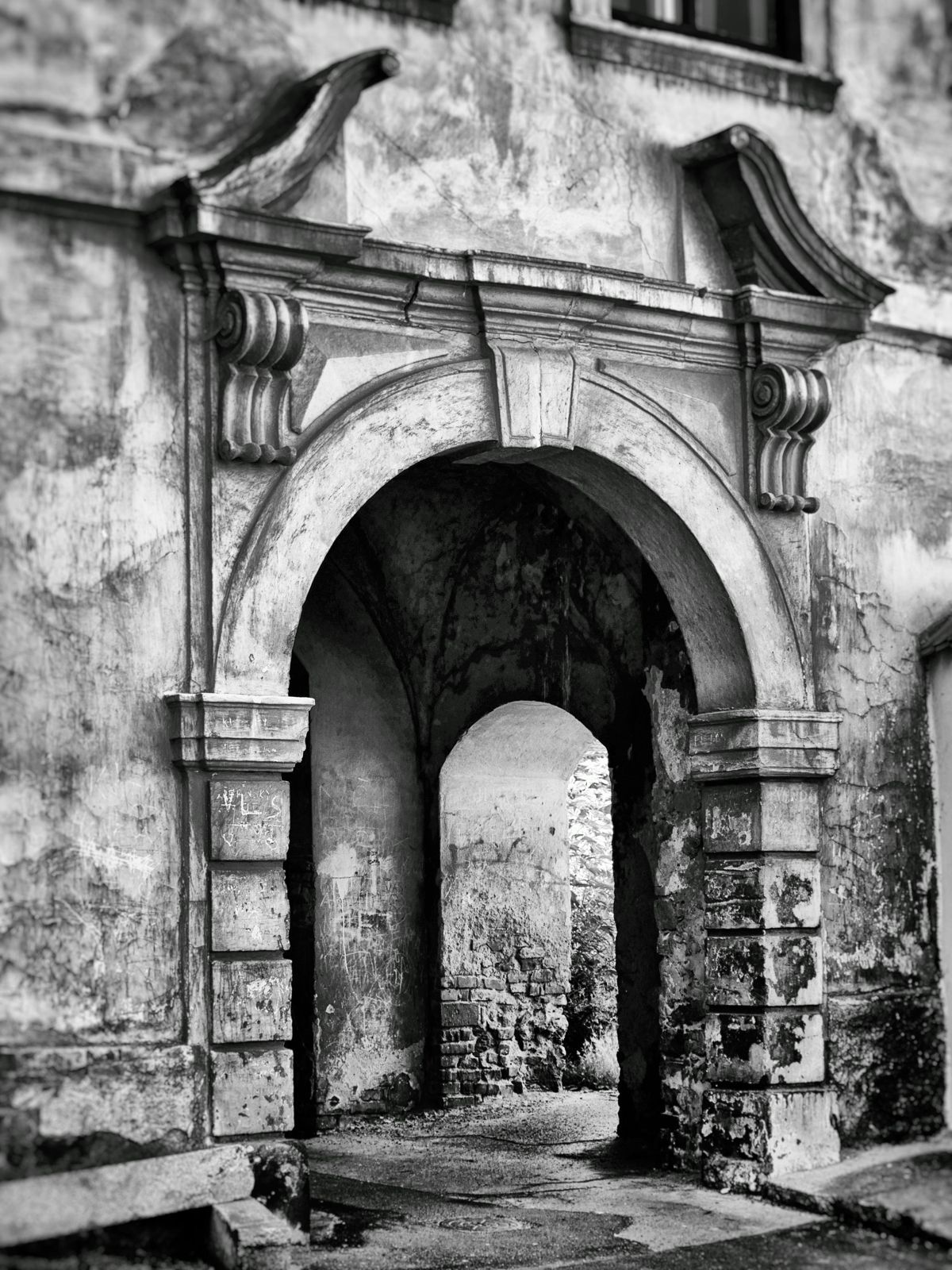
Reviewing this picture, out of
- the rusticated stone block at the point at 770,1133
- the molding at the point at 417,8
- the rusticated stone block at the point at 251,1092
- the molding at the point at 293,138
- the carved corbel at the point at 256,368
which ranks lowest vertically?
the rusticated stone block at the point at 770,1133

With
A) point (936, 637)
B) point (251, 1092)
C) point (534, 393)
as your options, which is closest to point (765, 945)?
point (936, 637)

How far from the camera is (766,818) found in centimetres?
731

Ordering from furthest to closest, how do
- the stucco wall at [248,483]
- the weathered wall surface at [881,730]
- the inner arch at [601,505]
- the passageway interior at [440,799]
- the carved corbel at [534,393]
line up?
the passageway interior at [440,799] < the weathered wall surface at [881,730] < the carved corbel at [534,393] < the inner arch at [601,505] < the stucco wall at [248,483]

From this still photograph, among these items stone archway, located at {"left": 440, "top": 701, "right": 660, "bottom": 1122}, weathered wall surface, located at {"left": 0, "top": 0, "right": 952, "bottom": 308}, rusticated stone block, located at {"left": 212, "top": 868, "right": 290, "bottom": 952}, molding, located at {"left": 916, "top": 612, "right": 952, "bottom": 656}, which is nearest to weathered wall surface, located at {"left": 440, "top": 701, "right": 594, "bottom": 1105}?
stone archway, located at {"left": 440, "top": 701, "right": 660, "bottom": 1122}

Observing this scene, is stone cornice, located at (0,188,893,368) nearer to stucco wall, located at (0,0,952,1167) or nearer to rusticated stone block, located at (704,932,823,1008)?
stucco wall, located at (0,0,952,1167)

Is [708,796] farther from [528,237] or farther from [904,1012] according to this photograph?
[528,237]

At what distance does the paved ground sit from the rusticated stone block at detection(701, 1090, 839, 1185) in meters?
0.13

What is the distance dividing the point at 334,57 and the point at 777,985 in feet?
13.3

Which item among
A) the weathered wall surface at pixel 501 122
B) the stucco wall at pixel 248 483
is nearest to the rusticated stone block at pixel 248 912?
the stucco wall at pixel 248 483

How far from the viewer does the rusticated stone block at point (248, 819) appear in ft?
20.2

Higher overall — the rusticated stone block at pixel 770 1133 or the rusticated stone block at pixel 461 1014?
the rusticated stone block at pixel 461 1014

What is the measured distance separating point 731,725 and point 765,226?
207 centimetres

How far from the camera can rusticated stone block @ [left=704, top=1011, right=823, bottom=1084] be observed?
7.17 m

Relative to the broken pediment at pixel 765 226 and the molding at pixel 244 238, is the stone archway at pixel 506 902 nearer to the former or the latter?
the broken pediment at pixel 765 226
